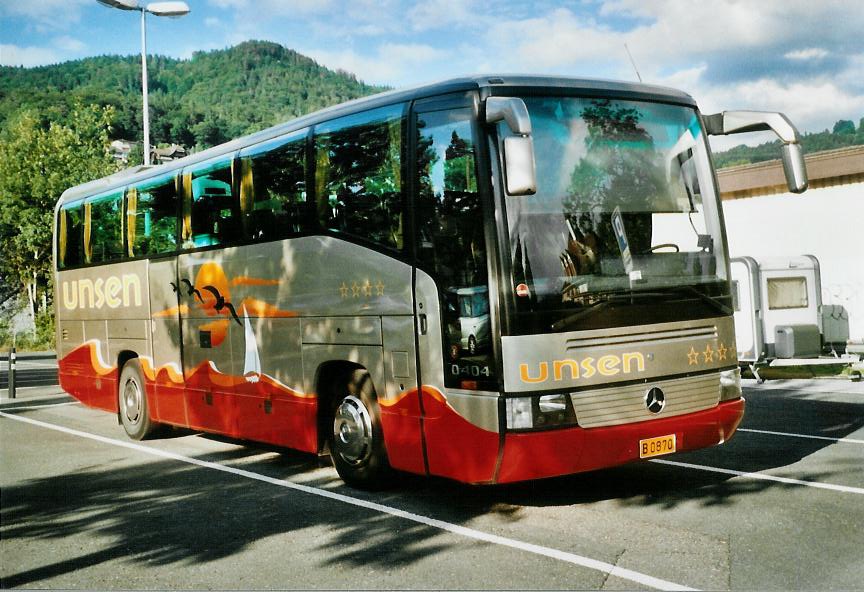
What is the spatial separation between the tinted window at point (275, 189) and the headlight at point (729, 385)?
154 inches

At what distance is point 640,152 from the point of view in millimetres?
7129

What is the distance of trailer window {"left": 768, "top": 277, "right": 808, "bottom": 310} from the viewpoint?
54.4 feet

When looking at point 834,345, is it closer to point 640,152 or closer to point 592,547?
point 640,152

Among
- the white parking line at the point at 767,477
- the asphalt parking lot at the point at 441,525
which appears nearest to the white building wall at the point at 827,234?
the asphalt parking lot at the point at 441,525

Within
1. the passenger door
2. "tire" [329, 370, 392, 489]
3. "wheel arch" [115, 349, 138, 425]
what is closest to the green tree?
"wheel arch" [115, 349, 138, 425]

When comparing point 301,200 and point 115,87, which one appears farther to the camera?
point 115,87

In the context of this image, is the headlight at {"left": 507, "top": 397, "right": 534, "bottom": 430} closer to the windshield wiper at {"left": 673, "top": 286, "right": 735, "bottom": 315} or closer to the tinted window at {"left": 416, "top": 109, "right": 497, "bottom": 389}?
the tinted window at {"left": 416, "top": 109, "right": 497, "bottom": 389}

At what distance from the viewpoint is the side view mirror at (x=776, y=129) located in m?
7.48

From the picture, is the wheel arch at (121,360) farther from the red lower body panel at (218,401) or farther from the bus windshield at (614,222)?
the bus windshield at (614,222)

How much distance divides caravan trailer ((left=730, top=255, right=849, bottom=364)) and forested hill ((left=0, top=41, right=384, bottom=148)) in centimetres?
5892

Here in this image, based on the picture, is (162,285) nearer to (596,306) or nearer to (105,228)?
(105,228)

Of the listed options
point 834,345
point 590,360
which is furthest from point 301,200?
point 834,345

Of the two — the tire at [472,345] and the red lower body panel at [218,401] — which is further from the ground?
the tire at [472,345]

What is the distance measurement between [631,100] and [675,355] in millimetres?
2042
